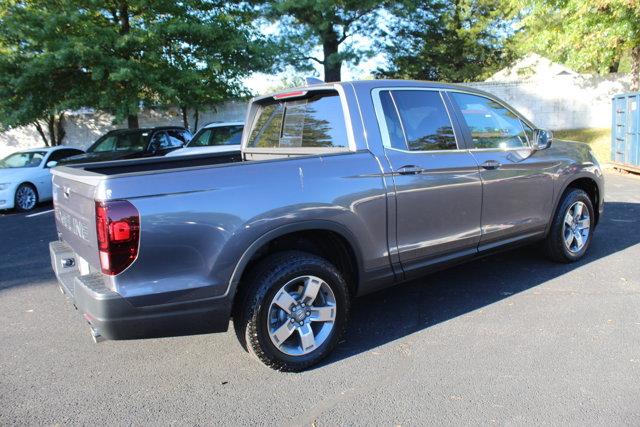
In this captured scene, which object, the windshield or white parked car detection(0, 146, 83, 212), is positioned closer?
white parked car detection(0, 146, 83, 212)

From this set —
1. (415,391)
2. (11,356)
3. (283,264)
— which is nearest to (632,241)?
(415,391)

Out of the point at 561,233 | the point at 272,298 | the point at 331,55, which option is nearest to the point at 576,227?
the point at 561,233

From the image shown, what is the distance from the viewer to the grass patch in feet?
49.0

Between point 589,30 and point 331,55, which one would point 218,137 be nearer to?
point 331,55

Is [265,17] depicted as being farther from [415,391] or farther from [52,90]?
[415,391]

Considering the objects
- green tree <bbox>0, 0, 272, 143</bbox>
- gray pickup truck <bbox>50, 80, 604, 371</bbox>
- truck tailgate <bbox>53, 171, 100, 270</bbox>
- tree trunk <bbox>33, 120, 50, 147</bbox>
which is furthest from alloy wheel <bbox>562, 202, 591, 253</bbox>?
tree trunk <bbox>33, 120, 50, 147</bbox>

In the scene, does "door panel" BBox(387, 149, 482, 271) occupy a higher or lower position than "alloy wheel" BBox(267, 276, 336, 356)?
higher

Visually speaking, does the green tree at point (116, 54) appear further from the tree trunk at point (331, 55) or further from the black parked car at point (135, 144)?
the tree trunk at point (331, 55)

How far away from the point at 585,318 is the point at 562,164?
1.63 metres

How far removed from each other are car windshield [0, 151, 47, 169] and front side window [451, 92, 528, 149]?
10.5 metres

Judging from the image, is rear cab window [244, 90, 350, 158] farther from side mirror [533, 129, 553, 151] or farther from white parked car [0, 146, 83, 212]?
white parked car [0, 146, 83, 212]

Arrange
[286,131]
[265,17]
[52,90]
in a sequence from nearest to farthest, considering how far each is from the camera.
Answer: [286,131]
[52,90]
[265,17]

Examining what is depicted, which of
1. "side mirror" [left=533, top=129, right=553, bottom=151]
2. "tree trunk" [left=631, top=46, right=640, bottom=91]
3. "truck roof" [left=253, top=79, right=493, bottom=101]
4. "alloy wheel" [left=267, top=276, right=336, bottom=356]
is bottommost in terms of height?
"alloy wheel" [left=267, top=276, right=336, bottom=356]

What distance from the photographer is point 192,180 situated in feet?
9.16
